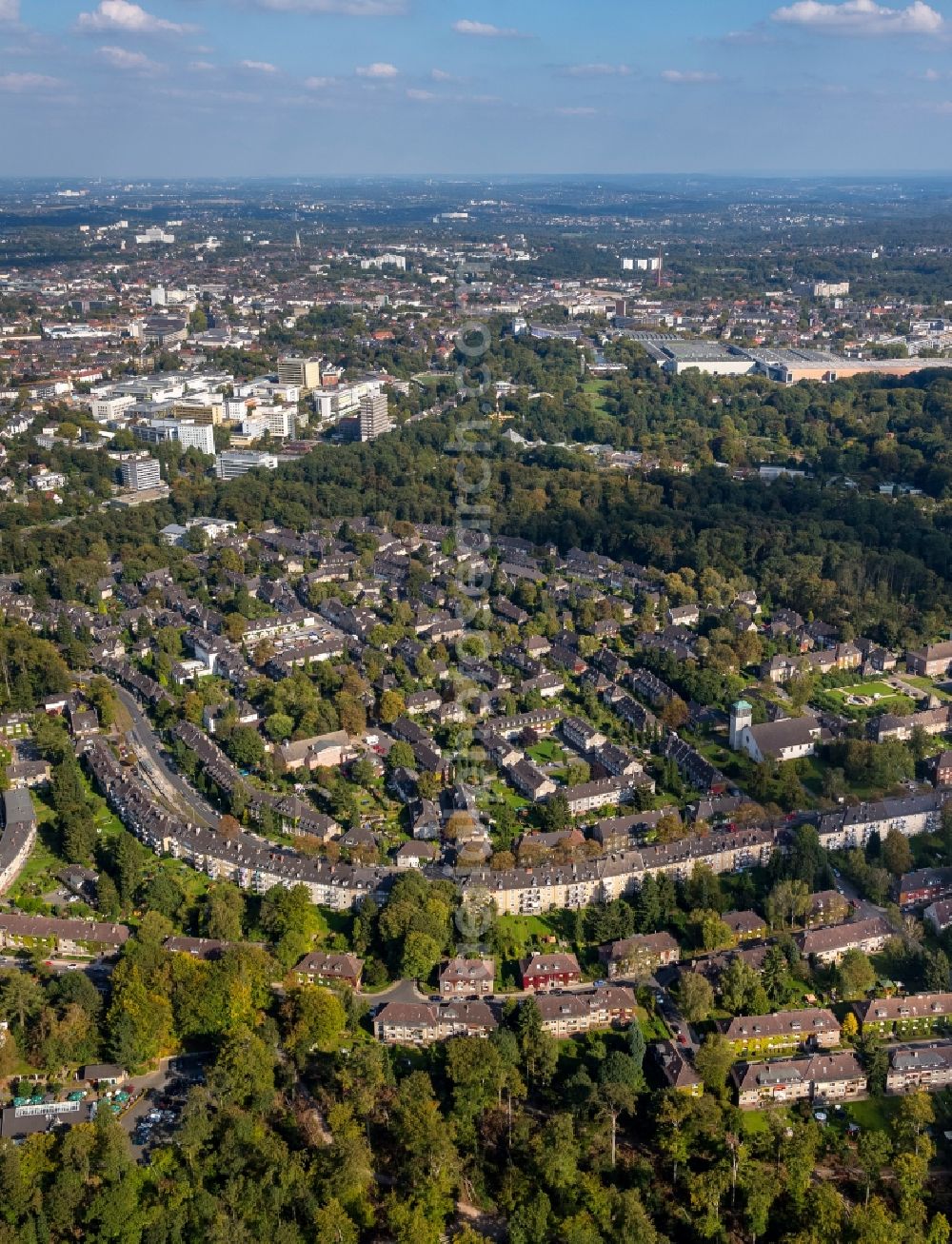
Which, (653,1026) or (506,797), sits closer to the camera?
(653,1026)

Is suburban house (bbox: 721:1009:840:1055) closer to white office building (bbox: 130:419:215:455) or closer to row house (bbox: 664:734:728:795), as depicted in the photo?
row house (bbox: 664:734:728:795)

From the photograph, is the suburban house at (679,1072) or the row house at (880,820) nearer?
the suburban house at (679,1072)

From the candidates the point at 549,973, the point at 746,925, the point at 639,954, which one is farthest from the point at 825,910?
the point at 549,973

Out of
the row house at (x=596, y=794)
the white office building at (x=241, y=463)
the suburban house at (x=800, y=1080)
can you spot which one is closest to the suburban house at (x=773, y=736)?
the row house at (x=596, y=794)

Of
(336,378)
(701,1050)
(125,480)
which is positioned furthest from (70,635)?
(336,378)

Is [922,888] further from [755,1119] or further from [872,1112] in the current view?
[755,1119]

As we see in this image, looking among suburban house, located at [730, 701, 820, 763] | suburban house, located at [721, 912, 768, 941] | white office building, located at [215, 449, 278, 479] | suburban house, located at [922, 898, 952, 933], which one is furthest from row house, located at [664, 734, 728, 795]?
white office building, located at [215, 449, 278, 479]

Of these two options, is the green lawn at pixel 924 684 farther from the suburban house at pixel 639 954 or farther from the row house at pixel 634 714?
the suburban house at pixel 639 954
